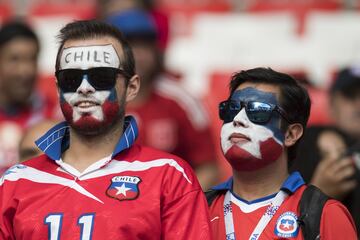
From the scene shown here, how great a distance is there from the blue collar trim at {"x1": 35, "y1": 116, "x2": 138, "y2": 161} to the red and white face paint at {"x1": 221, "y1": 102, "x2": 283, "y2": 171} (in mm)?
420

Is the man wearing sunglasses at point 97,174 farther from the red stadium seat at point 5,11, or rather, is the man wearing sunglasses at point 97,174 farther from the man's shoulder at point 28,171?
the red stadium seat at point 5,11

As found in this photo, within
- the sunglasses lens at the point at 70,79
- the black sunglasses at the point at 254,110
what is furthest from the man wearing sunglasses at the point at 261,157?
the sunglasses lens at the point at 70,79

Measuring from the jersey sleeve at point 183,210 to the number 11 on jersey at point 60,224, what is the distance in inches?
12.3

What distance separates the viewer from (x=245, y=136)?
16.7 ft

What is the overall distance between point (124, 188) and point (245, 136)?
62cm

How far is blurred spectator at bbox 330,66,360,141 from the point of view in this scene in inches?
302

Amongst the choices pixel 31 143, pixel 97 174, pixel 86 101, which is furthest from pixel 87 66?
pixel 31 143

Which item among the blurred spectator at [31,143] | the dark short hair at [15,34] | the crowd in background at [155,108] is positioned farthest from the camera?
the dark short hair at [15,34]

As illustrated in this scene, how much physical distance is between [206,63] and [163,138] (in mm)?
2316

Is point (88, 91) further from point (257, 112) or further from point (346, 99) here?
point (346, 99)

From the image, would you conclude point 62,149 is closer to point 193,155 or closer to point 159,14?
point 193,155

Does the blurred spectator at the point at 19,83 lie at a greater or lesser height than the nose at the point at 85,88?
lesser

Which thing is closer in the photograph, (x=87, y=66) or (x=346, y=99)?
(x=87, y=66)

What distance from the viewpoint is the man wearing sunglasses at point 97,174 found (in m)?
4.80
